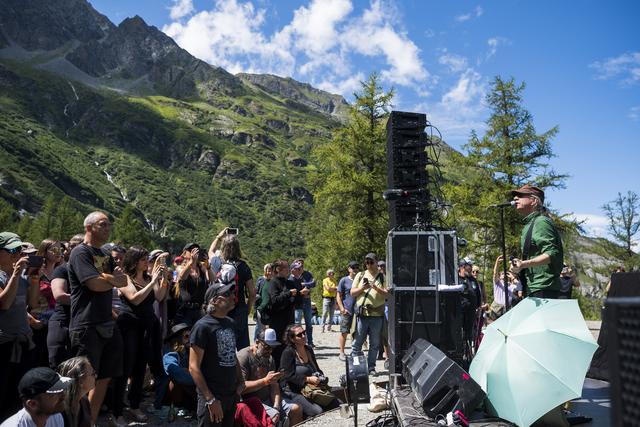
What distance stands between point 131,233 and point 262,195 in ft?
281

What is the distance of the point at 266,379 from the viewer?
5484 millimetres

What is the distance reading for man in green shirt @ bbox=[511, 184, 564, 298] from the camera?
15.7 feet

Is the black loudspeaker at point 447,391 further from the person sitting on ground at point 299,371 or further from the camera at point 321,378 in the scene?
the camera at point 321,378

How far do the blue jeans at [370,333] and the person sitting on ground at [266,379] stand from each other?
84.2 inches

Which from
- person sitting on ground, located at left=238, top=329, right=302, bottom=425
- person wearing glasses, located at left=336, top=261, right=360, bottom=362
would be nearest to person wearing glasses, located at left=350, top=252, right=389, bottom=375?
person wearing glasses, located at left=336, top=261, right=360, bottom=362

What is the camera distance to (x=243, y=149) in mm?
162625

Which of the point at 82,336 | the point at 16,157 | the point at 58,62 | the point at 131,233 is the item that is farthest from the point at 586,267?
the point at 58,62

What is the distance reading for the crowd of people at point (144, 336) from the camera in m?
4.00

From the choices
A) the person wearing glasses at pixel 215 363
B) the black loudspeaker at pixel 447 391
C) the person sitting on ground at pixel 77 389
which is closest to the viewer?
the person sitting on ground at pixel 77 389

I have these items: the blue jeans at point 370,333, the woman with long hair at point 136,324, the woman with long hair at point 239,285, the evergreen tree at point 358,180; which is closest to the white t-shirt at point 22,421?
the woman with long hair at point 136,324

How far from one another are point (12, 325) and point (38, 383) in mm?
1598

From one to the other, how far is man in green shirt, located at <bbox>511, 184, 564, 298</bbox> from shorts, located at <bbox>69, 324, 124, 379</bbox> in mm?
3828

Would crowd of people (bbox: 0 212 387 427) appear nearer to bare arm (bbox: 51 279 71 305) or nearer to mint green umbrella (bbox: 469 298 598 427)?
bare arm (bbox: 51 279 71 305)

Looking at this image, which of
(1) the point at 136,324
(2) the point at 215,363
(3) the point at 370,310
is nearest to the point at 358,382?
(2) the point at 215,363
